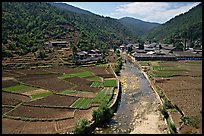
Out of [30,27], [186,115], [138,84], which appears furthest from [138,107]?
[30,27]

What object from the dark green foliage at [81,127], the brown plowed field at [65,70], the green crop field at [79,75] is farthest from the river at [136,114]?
the brown plowed field at [65,70]

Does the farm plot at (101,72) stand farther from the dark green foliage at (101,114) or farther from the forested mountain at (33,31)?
the dark green foliage at (101,114)

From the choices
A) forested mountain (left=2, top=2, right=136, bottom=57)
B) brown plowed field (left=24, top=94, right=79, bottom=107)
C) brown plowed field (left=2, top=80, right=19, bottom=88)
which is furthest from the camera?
forested mountain (left=2, top=2, right=136, bottom=57)

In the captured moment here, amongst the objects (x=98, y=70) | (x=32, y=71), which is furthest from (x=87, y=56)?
(x=32, y=71)

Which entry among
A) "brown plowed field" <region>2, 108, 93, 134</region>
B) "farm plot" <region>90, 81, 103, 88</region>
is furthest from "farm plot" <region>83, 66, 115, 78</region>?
"brown plowed field" <region>2, 108, 93, 134</region>

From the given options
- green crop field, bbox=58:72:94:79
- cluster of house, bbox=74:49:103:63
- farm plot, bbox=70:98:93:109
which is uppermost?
cluster of house, bbox=74:49:103:63

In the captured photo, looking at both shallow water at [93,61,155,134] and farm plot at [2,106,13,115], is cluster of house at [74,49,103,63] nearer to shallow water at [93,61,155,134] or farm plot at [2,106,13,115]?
shallow water at [93,61,155,134]
